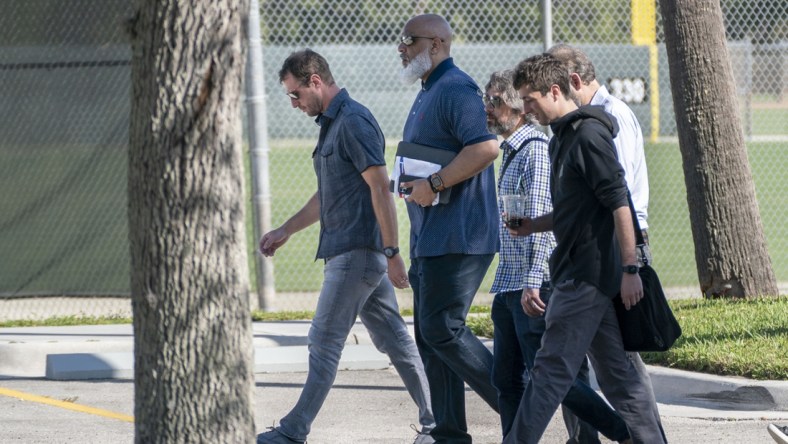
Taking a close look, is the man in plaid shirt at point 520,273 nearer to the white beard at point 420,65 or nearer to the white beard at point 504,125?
the white beard at point 504,125

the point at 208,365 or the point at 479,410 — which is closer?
the point at 208,365

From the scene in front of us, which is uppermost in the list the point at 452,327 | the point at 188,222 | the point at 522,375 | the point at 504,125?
the point at 504,125

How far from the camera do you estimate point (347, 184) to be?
5.89m

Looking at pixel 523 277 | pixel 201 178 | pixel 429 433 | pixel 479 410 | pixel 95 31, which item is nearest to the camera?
pixel 201 178

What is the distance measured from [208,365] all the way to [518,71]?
2.04m

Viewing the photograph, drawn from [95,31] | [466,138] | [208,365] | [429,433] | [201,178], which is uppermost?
[95,31]

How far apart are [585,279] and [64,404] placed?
376cm

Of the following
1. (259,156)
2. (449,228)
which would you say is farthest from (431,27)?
(259,156)

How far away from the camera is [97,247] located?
1077cm

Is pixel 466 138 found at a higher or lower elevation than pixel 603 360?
higher

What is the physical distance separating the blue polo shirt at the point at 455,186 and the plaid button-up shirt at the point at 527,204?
0.13m

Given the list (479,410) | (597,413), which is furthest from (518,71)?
(479,410)

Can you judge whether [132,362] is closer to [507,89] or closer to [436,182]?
[436,182]

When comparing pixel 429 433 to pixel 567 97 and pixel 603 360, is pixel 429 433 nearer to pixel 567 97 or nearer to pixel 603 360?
pixel 603 360
